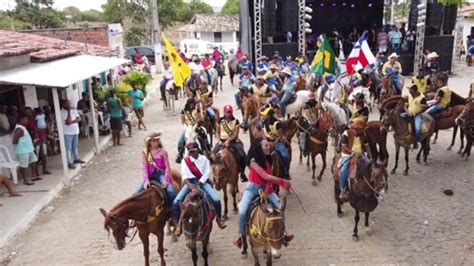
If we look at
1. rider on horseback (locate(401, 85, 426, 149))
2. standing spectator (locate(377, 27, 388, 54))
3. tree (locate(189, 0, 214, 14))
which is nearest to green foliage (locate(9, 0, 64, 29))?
tree (locate(189, 0, 214, 14))

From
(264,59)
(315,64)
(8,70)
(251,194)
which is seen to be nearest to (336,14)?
(264,59)

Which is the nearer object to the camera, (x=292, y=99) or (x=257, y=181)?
(x=257, y=181)

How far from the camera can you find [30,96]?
1187cm

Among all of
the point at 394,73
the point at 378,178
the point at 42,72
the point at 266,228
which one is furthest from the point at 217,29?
the point at 266,228

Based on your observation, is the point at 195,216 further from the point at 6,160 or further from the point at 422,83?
the point at 422,83

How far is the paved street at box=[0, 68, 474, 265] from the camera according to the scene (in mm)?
6816

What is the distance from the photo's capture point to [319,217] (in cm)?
808

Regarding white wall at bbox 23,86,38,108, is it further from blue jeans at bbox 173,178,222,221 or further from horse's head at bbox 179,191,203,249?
horse's head at bbox 179,191,203,249

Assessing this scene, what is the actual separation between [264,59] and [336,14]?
12.4m

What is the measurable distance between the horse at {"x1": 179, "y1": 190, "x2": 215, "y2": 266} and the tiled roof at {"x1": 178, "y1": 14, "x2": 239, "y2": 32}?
147 ft

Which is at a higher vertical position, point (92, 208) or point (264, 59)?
point (264, 59)

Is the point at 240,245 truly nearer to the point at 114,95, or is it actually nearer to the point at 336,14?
the point at 114,95

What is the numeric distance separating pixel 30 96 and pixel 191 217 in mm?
8314

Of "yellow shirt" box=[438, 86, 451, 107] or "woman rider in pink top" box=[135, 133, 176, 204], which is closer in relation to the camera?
"woman rider in pink top" box=[135, 133, 176, 204]
